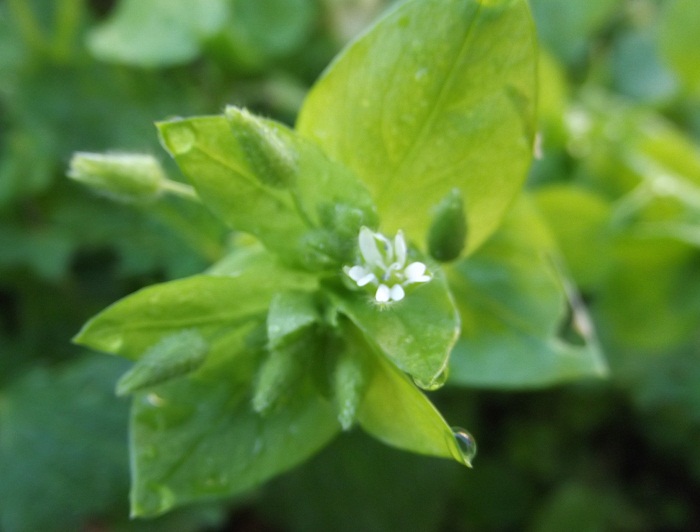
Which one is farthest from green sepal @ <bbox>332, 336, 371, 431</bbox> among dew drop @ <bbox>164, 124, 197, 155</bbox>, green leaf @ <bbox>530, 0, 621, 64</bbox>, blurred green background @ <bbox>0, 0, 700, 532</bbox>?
green leaf @ <bbox>530, 0, 621, 64</bbox>

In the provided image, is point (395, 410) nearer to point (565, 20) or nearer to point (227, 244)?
point (227, 244)

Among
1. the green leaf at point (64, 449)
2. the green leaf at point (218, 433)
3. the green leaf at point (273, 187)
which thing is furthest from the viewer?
the green leaf at point (64, 449)

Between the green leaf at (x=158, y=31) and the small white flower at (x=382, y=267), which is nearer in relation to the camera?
the small white flower at (x=382, y=267)

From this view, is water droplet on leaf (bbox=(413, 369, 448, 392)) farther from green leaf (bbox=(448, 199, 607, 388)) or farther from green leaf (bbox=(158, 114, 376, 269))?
green leaf (bbox=(448, 199, 607, 388))

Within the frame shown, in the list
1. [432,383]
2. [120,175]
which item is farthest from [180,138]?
[432,383]

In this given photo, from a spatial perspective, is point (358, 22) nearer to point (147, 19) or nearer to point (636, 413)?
point (147, 19)

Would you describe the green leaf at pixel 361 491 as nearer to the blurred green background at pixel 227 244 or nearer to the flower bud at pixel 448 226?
the blurred green background at pixel 227 244

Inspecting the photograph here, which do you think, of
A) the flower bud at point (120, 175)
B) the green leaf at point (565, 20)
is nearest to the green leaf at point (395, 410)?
the flower bud at point (120, 175)

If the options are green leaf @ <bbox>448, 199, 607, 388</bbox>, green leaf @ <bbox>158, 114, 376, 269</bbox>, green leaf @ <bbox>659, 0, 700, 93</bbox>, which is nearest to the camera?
green leaf @ <bbox>158, 114, 376, 269</bbox>

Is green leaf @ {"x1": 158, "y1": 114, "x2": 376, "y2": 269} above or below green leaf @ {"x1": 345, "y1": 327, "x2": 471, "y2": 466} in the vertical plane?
above
